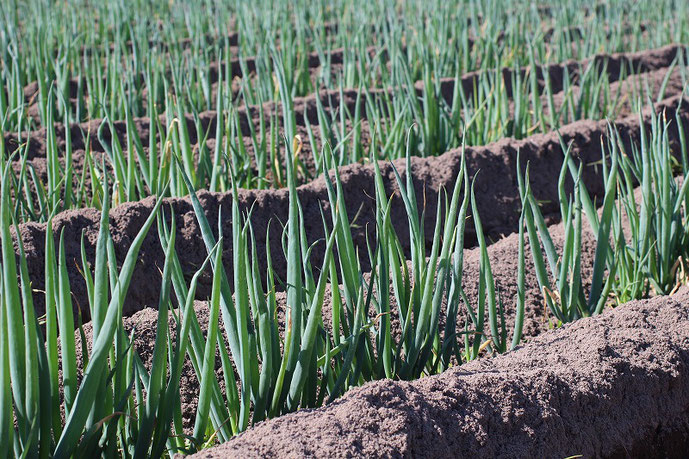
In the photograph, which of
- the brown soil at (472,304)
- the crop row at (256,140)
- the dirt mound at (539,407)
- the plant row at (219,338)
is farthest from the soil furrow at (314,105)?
the dirt mound at (539,407)

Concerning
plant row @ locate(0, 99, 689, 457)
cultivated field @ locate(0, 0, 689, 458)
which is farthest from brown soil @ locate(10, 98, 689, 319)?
plant row @ locate(0, 99, 689, 457)

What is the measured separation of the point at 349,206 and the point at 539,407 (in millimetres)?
1509

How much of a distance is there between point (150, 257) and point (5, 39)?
222cm

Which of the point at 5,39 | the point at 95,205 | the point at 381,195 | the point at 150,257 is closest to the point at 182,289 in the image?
the point at 381,195

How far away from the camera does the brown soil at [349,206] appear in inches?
96.6

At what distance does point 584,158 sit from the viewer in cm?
345

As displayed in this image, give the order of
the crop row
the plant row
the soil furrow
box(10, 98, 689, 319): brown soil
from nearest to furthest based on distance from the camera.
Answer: the plant row
box(10, 98, 689, 319): brown soil
the crop row
the soil furrow

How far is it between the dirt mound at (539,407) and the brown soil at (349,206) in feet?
1.99

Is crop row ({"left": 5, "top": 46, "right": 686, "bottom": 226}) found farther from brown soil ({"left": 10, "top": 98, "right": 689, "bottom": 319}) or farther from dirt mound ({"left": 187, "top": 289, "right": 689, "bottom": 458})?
dirt mound ({"left": 187, "top": 289, "right": 689, "bottom": 458})

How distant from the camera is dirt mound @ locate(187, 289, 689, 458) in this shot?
1.27m

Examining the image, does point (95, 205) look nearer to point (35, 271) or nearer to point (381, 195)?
point (35, 271)

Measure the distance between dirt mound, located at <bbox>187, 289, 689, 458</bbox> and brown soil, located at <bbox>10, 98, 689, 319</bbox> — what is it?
0.61 m

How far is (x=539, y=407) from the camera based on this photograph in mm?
1440

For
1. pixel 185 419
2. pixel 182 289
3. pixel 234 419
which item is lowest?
pixel 185 419
